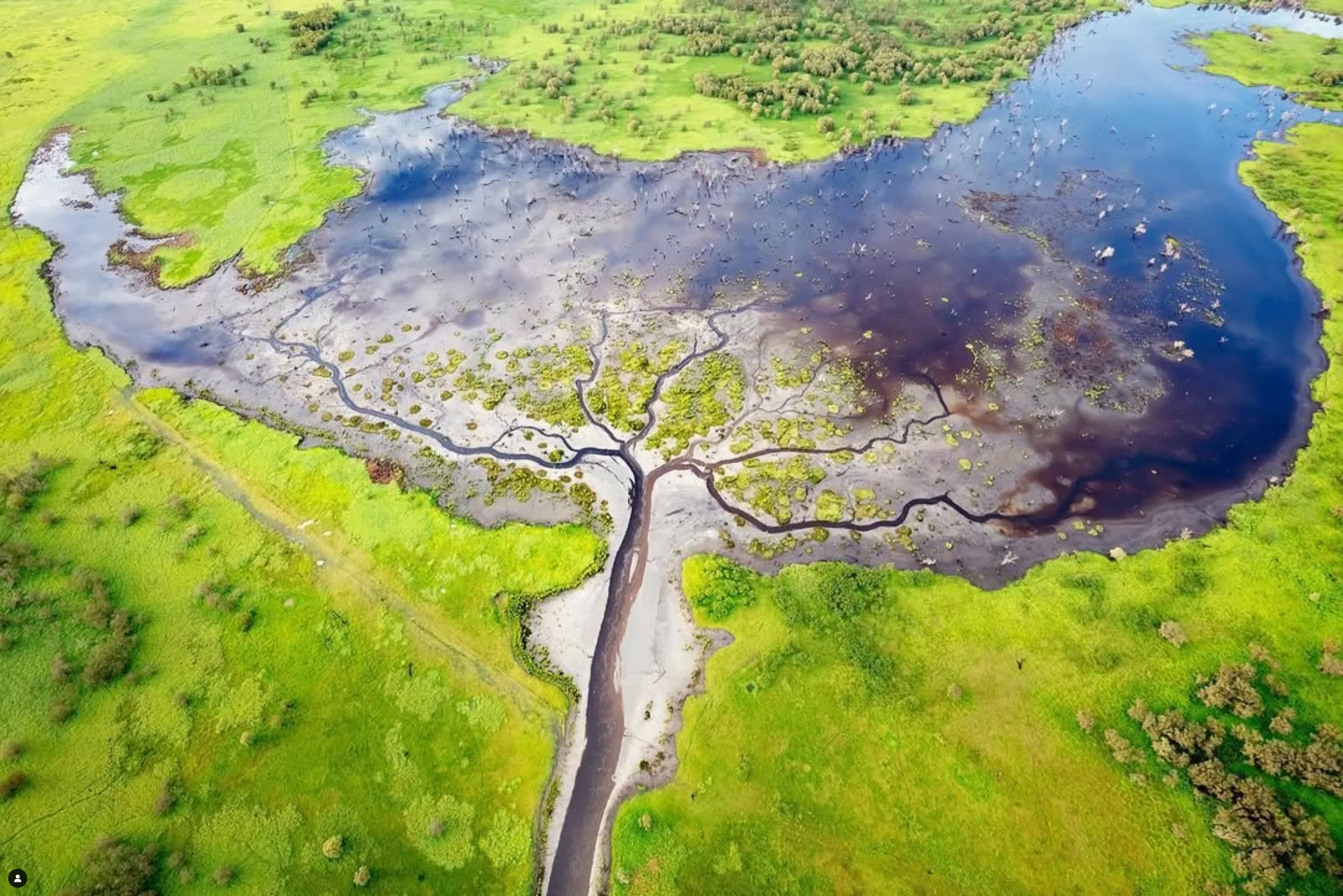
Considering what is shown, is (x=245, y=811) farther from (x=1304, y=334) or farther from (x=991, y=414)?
(x=1304, y=334)

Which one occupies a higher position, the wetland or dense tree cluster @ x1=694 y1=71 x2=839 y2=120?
dense tree cluster @ x1=694 y1=71 x2=839 y2=120

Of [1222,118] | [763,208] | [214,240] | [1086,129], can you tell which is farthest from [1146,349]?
[214,240]

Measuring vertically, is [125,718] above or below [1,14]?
below

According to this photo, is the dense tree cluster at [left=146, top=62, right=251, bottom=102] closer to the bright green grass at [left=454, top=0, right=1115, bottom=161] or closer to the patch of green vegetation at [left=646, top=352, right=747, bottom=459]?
the bright green grass at [left=454, top=0, right=1115, bottom=161]

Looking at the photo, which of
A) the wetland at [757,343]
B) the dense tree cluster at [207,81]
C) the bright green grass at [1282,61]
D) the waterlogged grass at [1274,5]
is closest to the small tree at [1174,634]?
the wetland at [757,343]

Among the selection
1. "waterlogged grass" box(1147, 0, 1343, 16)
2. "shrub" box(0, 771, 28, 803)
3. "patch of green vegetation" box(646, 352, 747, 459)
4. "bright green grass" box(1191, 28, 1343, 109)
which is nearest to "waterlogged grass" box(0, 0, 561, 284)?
"patch of green vegetation" box(646, 352, 747, 459)

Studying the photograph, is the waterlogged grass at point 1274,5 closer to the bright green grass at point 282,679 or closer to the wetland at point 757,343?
the wetland at point 757,343
